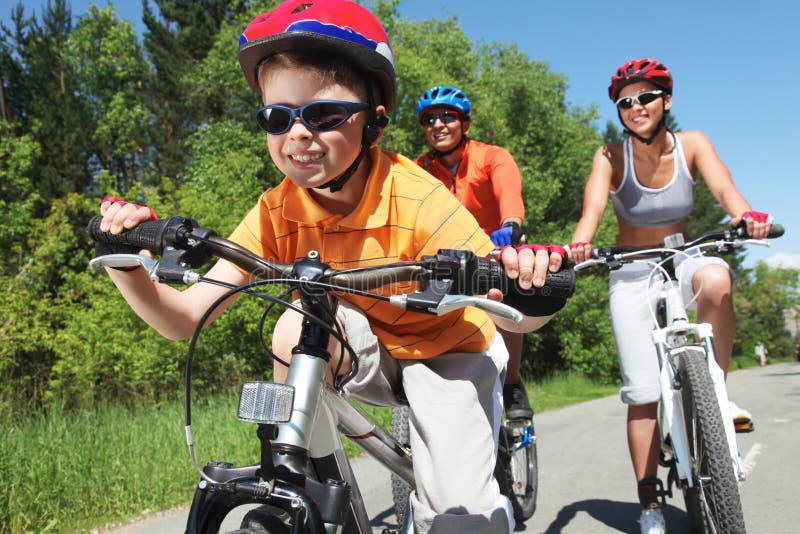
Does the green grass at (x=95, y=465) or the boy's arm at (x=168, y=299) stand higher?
the boy's arm at (x=168, y=299)

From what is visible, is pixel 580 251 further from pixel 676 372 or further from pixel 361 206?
pixel 361 206

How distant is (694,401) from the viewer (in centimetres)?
296

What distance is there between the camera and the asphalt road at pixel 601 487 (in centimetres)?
377

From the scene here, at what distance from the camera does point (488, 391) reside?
6.83 feet

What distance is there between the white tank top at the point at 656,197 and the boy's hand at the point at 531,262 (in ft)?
8.28

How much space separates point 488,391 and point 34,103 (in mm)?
33501

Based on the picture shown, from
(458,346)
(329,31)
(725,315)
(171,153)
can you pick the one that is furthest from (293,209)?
(171,153)

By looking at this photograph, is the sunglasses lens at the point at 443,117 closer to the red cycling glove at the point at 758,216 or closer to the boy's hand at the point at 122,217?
the red cycling glove at the point at 758,216

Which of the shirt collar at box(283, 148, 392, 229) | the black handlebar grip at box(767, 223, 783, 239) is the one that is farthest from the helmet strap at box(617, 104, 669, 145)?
the shirt collar at box(283, 148, 392, 229)

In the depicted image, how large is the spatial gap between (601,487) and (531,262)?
149 inches

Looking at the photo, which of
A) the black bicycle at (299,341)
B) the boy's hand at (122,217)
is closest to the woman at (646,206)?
the black bicycle at (299,341)

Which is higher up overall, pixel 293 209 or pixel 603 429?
pixel 293 209

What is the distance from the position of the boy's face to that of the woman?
6.39 feet

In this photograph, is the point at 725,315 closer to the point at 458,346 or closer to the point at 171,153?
the point at 458,346
